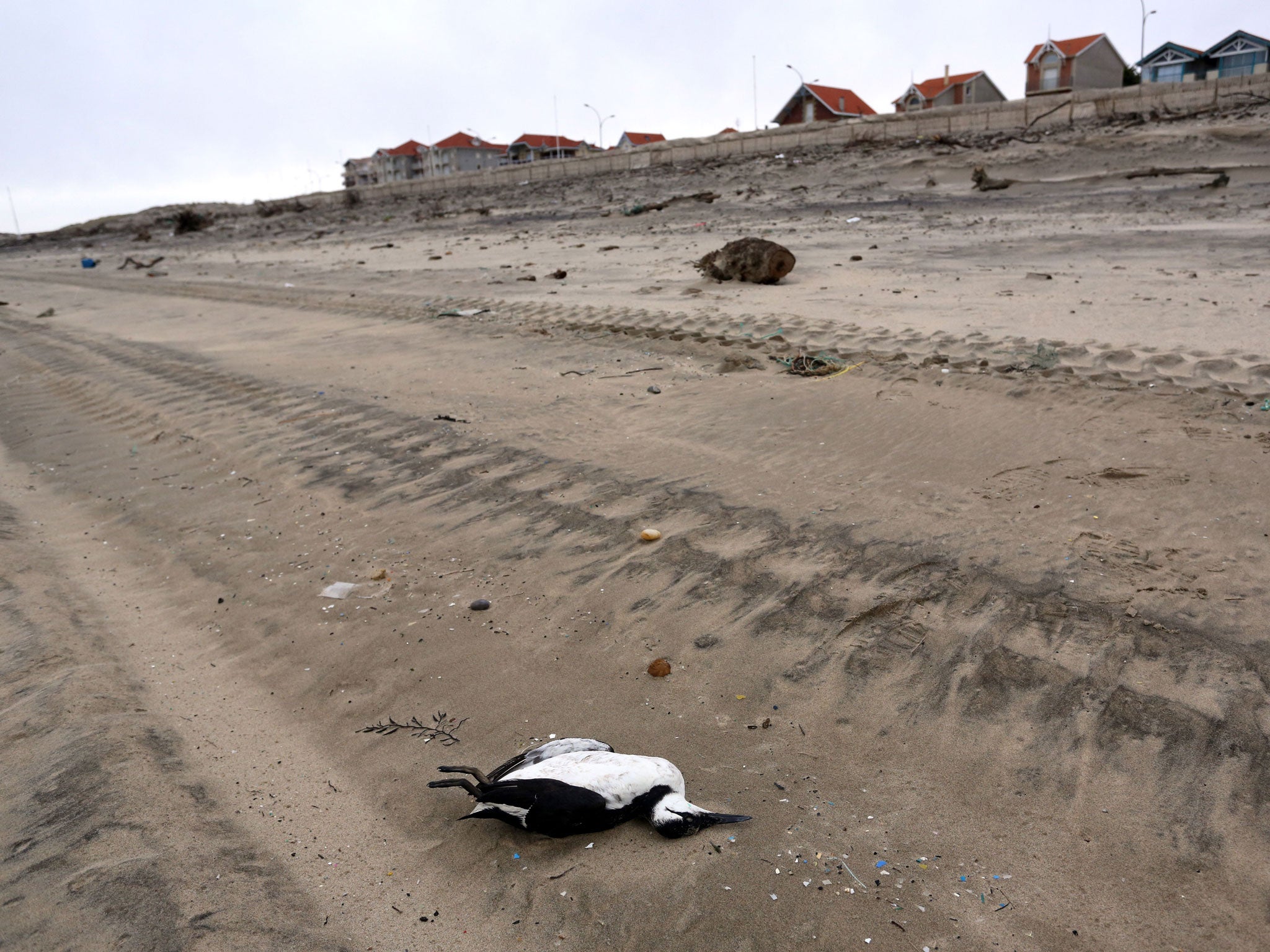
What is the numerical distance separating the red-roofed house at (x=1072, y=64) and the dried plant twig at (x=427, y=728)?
3908 centimetres

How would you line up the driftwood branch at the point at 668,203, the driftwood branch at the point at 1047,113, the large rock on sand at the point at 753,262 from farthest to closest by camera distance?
1. the driftwood branch at the point at 1047,113
2. the driftwood branch at the point at 668,203
3. the large rock on sand at the point at 753,262

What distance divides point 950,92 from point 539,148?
26.4m

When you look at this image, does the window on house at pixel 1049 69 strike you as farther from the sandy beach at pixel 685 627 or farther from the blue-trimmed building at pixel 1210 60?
the sandy beach at pixel 685 627

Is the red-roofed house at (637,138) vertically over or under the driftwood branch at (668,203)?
over

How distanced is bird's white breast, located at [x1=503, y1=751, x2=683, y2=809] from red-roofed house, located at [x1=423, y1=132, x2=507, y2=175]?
61184mm

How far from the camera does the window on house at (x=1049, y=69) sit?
3491cm

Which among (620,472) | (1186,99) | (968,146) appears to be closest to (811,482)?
(620,472)

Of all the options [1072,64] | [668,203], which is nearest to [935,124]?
[668,203]

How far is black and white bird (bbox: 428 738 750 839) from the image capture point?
217 cm

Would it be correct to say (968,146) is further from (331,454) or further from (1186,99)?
(331,454)

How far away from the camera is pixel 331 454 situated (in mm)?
5207

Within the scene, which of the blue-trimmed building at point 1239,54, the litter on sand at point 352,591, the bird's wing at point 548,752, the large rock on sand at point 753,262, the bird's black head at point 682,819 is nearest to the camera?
the bird's black head at point 682,819

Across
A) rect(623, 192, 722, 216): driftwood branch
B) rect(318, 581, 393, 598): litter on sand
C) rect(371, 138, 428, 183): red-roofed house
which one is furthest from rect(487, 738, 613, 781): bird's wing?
rect(371, 138, 428, 183): red-roofed house

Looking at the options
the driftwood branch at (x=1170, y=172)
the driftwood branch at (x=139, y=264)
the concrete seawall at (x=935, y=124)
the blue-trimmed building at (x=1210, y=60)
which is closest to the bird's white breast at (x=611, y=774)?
the driftwood branch at (x=1170, y=172)
